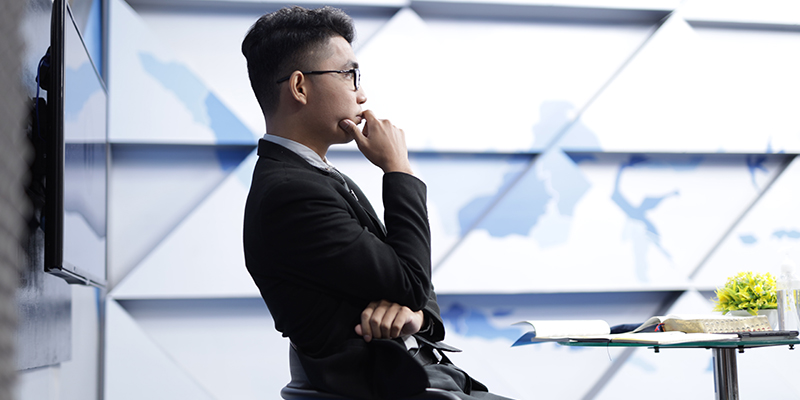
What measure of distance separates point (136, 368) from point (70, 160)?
1.55 meters

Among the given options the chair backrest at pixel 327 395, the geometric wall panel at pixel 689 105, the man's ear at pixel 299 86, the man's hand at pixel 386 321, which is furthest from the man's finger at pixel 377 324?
the geometric wall panel at pixel 689 105

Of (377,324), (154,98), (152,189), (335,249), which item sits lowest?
(377,324)

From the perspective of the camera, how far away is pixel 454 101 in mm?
3006

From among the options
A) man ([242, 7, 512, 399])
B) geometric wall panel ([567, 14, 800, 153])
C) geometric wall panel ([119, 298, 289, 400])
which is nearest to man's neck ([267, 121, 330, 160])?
man ([242, 7, 512, 399])

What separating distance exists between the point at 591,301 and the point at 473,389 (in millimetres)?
2053

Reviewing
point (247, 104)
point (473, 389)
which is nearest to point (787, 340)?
point (473, 389)

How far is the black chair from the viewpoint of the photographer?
0.94 meters

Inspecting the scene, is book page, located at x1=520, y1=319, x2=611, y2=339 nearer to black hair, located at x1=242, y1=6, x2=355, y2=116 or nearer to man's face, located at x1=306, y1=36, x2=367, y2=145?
man's face, located at x1=306, y1=36, x2=367, y2=145

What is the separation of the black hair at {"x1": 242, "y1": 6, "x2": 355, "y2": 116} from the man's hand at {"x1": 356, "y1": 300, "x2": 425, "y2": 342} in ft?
1.58

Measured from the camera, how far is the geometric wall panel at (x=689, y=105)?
3.09m

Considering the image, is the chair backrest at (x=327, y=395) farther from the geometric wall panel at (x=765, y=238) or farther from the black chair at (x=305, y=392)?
the geometric wall panel at (x=765, y=238)

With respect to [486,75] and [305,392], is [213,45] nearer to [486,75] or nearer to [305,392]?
[486,75]

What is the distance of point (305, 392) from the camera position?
1.05 m

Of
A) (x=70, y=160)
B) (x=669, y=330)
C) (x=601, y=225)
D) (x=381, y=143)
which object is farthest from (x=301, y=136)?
(x=601, y=225)
